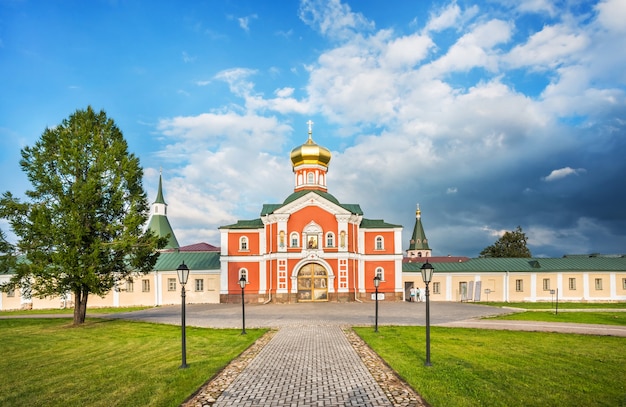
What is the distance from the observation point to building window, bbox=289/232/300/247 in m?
39.2

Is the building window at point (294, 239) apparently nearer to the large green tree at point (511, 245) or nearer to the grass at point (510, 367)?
the grass at point (510, 367)

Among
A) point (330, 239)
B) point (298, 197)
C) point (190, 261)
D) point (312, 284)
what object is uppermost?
point (298, 197)

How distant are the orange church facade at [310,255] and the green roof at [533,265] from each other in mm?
4440

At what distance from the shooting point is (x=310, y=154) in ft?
141

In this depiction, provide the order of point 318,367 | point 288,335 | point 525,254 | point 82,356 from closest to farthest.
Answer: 1. point 318,367
2. point 82,356
3. point 288,335
4. point 525,254

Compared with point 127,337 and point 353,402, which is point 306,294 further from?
point 353,402

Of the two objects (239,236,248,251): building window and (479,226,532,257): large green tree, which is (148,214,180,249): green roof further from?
(479,226,532,257): large green tree

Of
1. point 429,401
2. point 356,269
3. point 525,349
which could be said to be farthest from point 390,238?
point 429,401

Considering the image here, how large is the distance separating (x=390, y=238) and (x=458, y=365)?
2962cm

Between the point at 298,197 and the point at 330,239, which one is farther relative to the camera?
the point at 298,197

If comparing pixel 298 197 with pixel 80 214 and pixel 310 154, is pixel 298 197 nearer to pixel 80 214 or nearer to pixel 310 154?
pixel 310 154

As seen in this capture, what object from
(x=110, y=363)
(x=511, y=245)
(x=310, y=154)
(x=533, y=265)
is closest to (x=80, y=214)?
(x=110, y=363)

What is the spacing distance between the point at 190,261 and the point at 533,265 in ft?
106

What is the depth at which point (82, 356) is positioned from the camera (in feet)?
44.8
